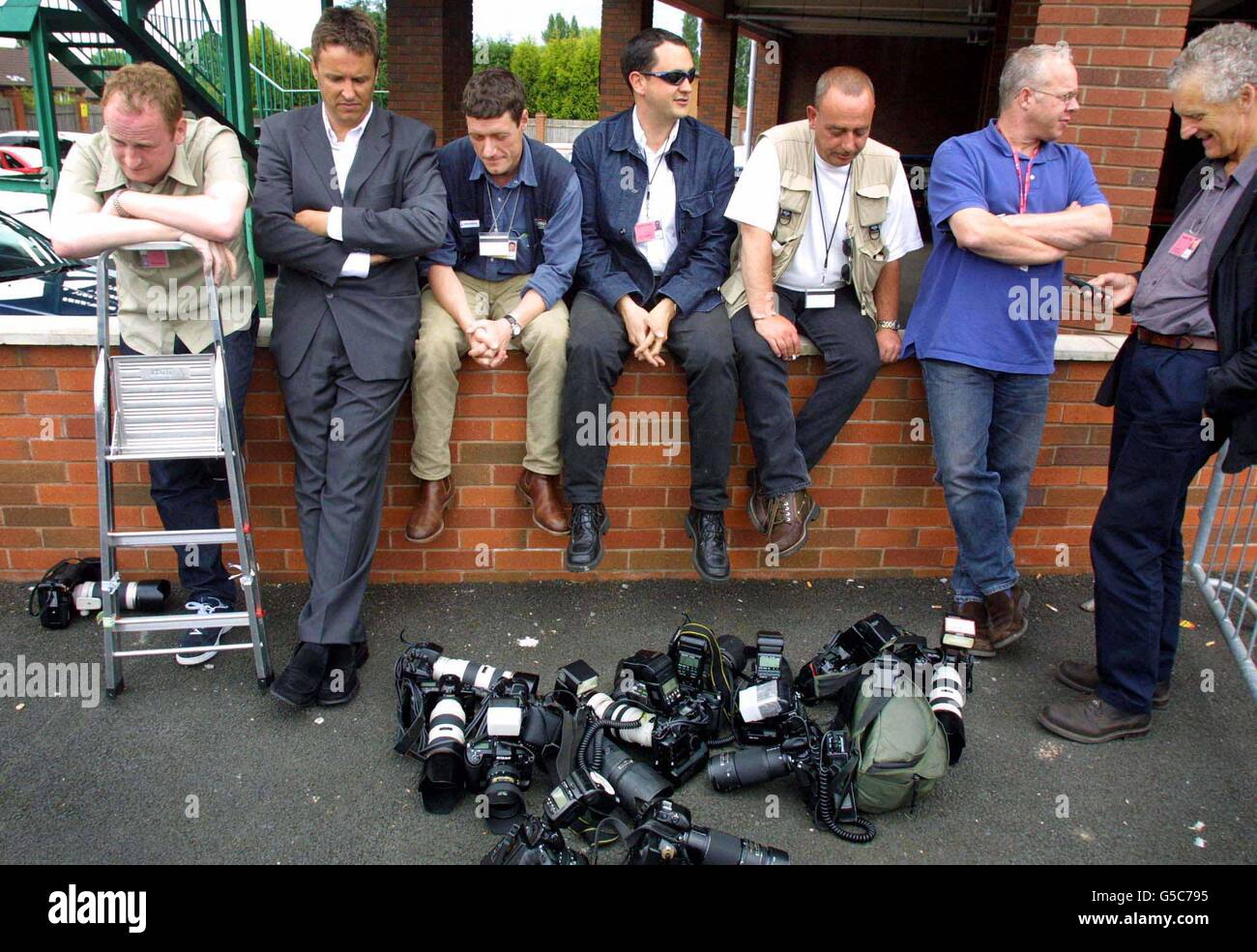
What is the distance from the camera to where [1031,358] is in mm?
3604

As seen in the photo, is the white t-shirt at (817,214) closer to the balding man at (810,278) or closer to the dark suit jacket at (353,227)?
the balding man at (810,278)

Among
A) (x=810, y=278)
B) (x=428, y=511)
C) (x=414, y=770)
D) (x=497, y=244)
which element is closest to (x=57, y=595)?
(x=428, y=511)

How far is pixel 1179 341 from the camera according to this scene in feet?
10.0

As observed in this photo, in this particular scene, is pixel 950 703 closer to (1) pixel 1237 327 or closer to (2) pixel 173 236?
(1) pixel 1237 327

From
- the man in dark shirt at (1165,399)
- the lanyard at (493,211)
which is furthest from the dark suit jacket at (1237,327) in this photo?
the lanyard at (493,211)

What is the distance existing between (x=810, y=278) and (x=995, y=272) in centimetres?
73

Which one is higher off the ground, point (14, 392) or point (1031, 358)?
point (1031, 358)

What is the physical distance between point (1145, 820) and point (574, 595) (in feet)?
7.41

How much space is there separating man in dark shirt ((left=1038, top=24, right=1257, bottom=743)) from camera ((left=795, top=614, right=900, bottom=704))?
614 millimetres

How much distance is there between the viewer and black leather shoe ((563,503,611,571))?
380 cm

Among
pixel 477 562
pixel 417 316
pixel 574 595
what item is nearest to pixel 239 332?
pixel 417 316

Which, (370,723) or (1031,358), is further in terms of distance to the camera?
(1031,358)
